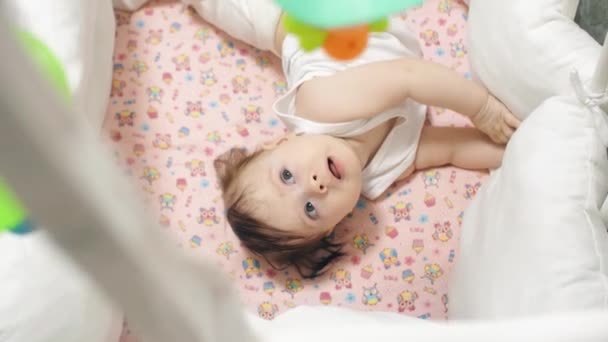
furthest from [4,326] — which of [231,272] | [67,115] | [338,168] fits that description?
[67,115]

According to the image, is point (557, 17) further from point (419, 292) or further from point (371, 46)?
point (419, 292)

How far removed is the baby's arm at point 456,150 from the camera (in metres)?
1.06

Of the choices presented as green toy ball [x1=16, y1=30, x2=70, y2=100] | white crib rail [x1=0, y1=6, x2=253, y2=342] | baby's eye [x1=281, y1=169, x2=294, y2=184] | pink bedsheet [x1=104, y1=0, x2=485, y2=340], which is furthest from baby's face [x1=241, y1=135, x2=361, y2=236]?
white crib rail [x1=0, y1=6, x2=253, y2=342]

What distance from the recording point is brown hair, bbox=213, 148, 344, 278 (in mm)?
978

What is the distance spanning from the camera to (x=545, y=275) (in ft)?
2.38

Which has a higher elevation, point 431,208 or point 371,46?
point 371,46

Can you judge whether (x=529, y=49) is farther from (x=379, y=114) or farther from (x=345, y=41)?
(x=345, y=41)

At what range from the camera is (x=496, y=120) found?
1025 mm

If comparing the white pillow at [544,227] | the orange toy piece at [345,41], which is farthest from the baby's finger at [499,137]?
the orange toy piece at [345,41]

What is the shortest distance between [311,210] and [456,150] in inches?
10.9

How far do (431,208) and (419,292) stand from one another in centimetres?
14

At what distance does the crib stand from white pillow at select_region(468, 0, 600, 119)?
7cm

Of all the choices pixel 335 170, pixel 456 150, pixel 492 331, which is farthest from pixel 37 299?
pixel 456 150

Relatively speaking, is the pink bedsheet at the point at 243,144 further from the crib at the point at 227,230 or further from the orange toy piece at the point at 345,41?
the orange toy piece at the point at 345,41
